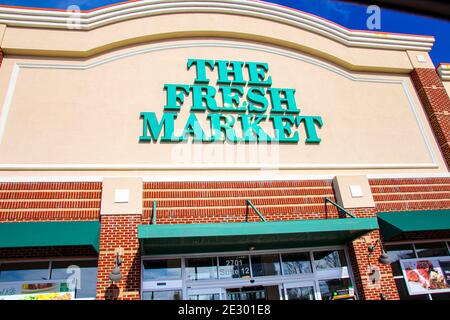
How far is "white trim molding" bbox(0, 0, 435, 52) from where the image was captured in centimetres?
1237

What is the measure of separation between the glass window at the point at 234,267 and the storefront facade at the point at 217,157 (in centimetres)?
3

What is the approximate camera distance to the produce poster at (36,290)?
29.7 feet

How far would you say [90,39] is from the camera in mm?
12633

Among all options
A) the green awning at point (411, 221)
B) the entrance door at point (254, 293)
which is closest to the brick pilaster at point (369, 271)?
the green awning at point (411, 221)

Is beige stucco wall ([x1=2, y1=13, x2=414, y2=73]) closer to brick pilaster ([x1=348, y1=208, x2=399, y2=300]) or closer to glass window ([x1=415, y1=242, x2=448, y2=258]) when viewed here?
glass window ([x1=415, y1=242, x2=448, y2=258])

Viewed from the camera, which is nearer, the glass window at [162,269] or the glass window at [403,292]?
the glass window at [162,269]

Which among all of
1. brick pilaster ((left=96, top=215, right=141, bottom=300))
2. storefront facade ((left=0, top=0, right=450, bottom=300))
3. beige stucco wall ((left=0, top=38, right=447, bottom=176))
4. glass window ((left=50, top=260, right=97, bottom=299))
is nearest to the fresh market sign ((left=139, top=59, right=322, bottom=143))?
storefront facade ((left=0, top=0, right=450, bottom=300))

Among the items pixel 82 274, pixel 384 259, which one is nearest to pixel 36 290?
pixel 82 274

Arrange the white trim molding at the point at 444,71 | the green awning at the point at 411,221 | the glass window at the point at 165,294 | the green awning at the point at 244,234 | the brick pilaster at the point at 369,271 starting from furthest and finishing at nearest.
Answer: the white trim molding at the point at 444,71, the green awning at the point at 411,221, the brick pilaster at the point at 369,271, the glass window at the point at 165,294, the green awning at the point at 244,234

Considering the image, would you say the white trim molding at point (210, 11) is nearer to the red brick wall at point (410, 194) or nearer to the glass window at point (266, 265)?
the red brick wall at point (410, 194)

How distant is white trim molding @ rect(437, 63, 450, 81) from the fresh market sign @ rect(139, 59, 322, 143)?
22.0ft

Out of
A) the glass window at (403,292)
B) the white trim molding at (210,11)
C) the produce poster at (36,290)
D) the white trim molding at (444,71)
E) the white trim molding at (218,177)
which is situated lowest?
the glass window at (403,292)
